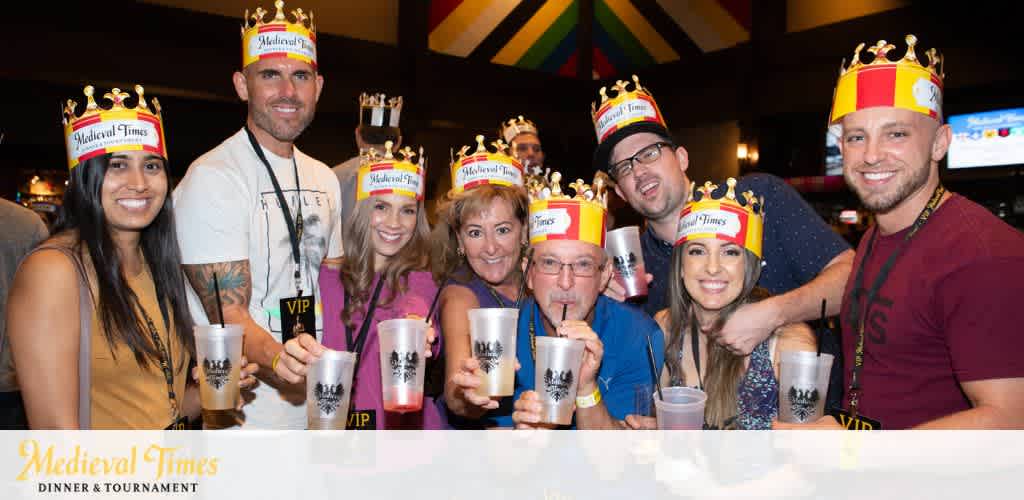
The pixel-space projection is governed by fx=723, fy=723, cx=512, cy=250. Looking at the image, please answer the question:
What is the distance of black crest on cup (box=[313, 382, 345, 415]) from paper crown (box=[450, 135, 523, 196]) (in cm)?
153

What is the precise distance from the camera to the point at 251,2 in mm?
9781

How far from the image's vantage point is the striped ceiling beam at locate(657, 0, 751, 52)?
12.0 m

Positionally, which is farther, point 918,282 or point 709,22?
point 709,22

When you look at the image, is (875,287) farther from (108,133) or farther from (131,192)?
(108,133)

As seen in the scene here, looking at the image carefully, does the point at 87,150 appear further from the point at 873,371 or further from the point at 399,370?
the point at 873,371

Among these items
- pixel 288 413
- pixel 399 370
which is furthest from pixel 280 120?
pixel 399 370

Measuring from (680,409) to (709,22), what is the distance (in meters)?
11.5

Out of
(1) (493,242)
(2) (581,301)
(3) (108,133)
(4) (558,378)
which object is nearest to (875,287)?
(2) (581,301)

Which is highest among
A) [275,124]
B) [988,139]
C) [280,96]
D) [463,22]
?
[463,22]

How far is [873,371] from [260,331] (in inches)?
86.8

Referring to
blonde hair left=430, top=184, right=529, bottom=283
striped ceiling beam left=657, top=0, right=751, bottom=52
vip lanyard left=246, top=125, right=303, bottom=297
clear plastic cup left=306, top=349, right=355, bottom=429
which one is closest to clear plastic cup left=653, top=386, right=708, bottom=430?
clear plastic cup left=306, top=349, right=355, bottom=429

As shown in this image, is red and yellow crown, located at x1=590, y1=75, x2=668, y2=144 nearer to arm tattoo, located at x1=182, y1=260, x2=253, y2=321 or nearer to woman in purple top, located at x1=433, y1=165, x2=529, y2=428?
woman in purple top, located at x1=433, y1=165, x2=529, y2=428

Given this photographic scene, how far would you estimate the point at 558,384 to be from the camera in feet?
7.37

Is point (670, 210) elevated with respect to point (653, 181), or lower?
lower
